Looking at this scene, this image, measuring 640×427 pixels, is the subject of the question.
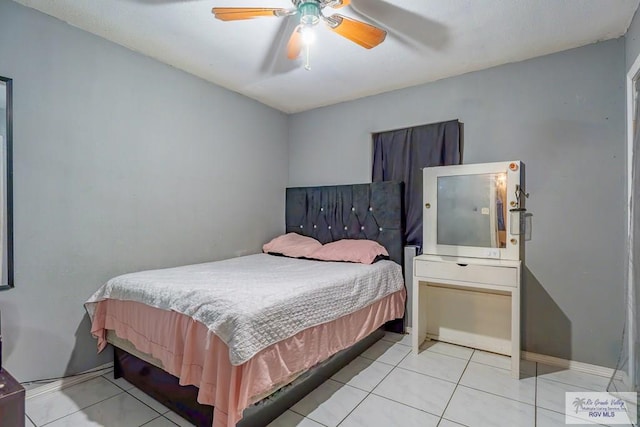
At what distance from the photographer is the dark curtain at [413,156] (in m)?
2.87

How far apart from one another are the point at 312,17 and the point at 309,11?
0.03m

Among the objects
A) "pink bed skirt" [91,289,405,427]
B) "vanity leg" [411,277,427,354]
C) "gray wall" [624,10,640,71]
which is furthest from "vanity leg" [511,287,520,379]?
"gray wall" [624,10,640,71]

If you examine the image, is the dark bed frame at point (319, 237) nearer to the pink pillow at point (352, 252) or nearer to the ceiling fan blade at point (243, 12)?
the pink pillow at point (352, 252)

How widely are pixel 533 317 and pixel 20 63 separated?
3.88 meters

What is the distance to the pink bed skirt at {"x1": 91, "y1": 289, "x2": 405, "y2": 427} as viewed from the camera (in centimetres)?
139

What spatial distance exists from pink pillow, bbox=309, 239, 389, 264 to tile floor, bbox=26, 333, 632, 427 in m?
0.84

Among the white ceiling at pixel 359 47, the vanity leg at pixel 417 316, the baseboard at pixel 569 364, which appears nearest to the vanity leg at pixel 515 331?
the baseboard at pixel 569 364

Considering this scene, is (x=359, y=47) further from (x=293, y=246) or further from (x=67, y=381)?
(x=67, y=381)

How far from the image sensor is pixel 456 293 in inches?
109

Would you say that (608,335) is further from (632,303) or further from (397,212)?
(397,212)

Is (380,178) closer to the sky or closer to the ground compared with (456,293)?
closer to the sky

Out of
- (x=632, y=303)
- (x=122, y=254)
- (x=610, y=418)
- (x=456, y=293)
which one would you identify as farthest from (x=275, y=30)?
(x=610, y=418)

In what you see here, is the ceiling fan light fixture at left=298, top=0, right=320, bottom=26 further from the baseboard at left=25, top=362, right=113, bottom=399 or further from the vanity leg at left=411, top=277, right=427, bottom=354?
the baseboard at left=25, top=362, right=113, bottom=399

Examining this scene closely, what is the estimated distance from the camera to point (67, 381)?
6.75 feet
